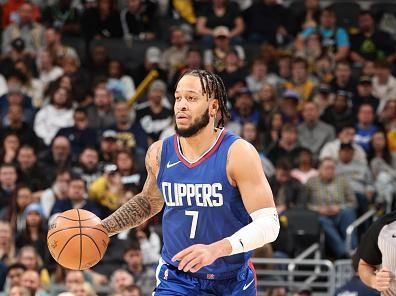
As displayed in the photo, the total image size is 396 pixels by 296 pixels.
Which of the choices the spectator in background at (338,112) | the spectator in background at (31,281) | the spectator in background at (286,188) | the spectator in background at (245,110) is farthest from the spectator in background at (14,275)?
the spectator in background at (338,112)

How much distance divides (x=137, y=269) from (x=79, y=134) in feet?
9.23

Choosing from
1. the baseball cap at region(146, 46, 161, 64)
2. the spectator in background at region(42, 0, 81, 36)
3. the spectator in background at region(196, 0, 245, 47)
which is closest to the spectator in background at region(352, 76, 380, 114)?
the spectator in background at region(196, 0, 245, 47)

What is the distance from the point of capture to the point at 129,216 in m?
7.11

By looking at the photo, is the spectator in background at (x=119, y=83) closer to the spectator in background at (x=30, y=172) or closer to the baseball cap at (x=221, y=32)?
the baseball cap at (x=221, y=32)

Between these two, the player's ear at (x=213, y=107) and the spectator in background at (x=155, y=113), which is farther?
the spectator in background at (x=155, y=113)

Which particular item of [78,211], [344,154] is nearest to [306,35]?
[344,154]

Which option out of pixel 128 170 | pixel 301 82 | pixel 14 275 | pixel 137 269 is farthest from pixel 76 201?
pixel 301 82

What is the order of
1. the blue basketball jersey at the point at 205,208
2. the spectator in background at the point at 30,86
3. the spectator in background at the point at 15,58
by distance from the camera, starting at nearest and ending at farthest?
the blue basketball jersey at the point at 205,208 < the spectator in background at the point at 30,86 < the spectator in background at the point at 15,58

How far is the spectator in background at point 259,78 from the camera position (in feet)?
52.5

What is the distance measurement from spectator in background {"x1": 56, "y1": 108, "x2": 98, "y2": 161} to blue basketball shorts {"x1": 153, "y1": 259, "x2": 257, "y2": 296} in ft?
25.6

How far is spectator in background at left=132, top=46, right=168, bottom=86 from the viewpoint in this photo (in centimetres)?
1628

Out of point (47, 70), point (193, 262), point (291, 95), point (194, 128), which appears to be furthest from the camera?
point (47, 70)

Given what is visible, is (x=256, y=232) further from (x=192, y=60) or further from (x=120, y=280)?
(x=192, y=60)

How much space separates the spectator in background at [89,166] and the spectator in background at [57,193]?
549mm
